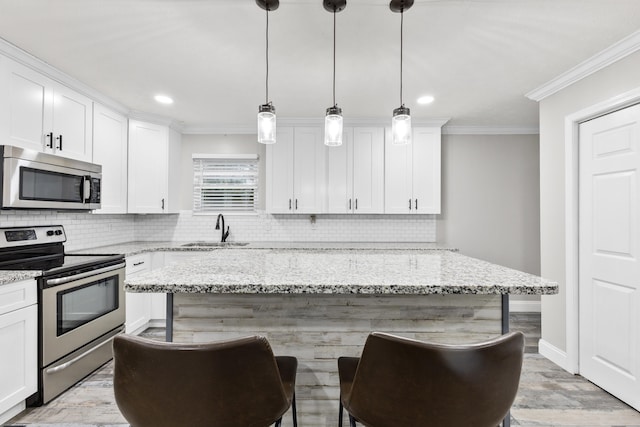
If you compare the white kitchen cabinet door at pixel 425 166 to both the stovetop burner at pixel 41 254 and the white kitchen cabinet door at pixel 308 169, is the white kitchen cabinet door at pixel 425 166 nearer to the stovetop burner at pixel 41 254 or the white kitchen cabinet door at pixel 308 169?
the white kitchen cabinet door at pixel 308 169

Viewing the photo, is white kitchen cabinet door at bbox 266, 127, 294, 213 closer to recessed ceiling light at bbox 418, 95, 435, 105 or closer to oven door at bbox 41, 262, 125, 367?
recessed ceiling light at bbox 418, 95, 435, 105

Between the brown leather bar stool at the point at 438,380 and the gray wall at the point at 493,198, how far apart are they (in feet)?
11.5

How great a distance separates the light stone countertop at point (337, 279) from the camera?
1148mm

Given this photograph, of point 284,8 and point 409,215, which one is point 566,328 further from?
point 284,8

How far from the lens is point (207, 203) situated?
428 cm

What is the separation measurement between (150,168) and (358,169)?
93.1 inches

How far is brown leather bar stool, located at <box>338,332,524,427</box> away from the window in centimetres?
356

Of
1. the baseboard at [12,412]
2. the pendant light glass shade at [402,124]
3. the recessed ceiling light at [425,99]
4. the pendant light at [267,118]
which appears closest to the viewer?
the pendant light at [267,118]

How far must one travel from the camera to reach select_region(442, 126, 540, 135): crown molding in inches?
164

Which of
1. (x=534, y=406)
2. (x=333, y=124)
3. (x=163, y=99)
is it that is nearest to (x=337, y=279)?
(x=333, y=124)

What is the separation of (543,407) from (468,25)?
244 centimetres

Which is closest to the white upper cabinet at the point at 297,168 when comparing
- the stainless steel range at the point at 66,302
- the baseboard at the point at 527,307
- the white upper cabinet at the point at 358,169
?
the white upper cabinet at the point at 358,169

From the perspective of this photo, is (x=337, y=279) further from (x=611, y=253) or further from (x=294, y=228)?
(x=294, y=228)

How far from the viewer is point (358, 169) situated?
3.89 metres
